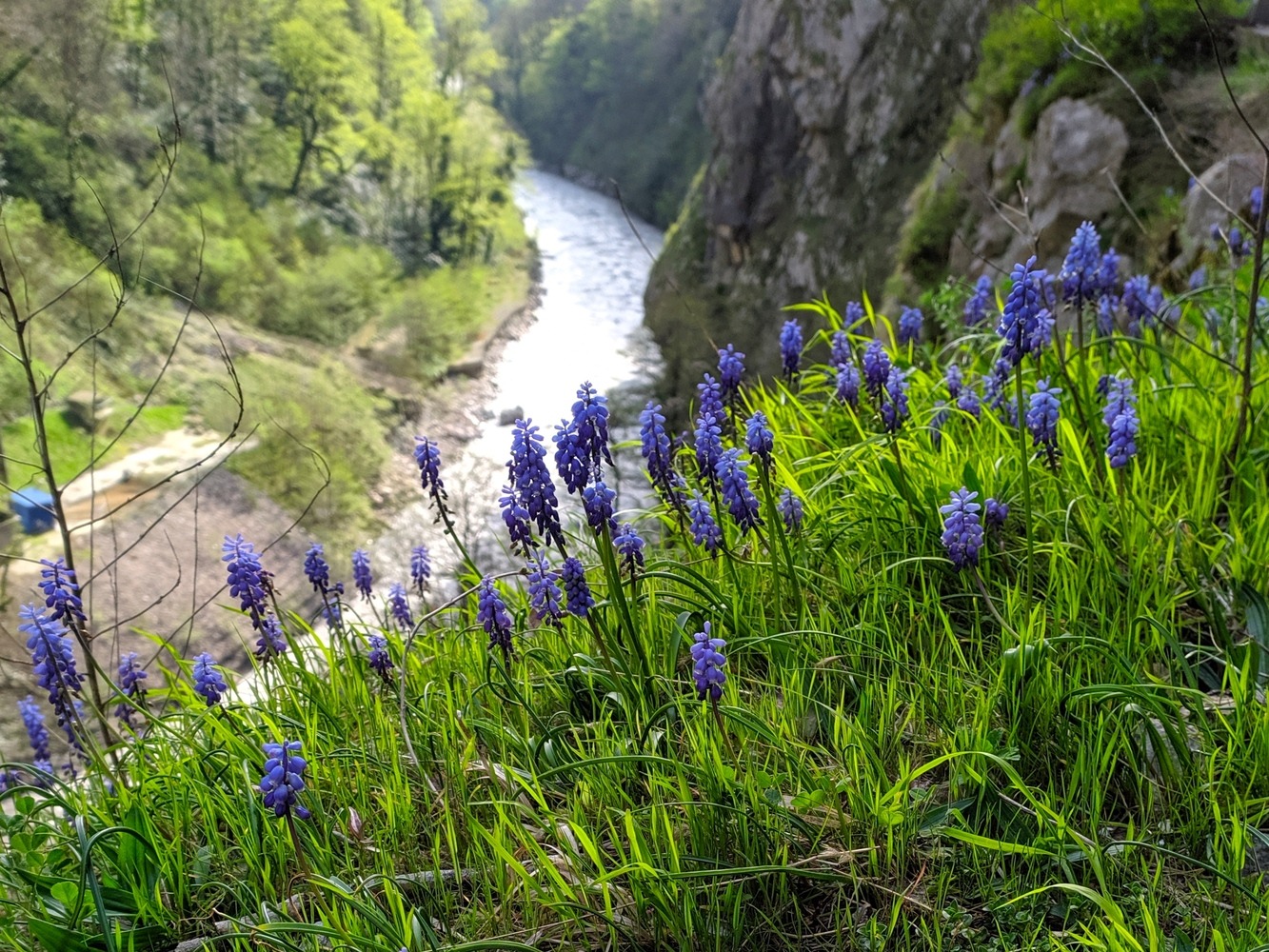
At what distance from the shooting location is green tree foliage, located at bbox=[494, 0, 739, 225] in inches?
2031

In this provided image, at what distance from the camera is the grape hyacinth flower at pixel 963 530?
2174 mm

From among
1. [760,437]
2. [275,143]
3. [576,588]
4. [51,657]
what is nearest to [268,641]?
[51,657]

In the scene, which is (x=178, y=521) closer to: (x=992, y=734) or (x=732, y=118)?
(x=992, y=734)

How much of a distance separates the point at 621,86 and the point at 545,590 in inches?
2589

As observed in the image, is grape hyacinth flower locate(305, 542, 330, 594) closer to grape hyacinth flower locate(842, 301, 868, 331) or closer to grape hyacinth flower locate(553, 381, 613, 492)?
grape hyacinth flower locate(553, 381, 613, 492)

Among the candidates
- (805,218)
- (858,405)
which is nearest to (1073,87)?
(858,405)

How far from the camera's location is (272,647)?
2.67 m

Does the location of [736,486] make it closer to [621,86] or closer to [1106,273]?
[1106,273]

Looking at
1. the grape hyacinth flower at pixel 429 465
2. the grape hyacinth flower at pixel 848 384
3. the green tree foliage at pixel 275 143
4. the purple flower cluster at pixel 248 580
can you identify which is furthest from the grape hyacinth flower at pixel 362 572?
the green tree foliage at pixel 275 143

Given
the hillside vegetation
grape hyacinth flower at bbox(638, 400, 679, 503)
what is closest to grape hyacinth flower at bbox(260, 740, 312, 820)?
grape hyacinth flower at bbox(638, 400, 679, 503)

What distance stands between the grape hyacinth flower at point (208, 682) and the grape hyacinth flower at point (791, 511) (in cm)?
180

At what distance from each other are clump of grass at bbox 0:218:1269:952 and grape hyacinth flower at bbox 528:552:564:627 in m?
0.03

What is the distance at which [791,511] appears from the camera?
8.52ft

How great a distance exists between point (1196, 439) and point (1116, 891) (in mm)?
1746
